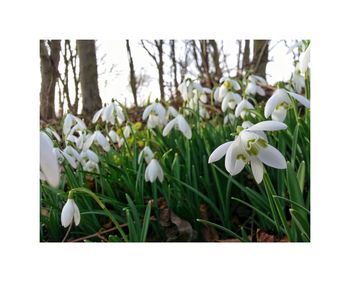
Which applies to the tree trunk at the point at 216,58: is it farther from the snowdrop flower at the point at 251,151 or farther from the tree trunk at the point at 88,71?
the snowdrop flower at the point at 251,151

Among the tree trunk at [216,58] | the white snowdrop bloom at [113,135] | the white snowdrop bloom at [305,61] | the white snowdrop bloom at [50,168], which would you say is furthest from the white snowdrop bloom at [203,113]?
the white snowdrop bloom at [50,168]

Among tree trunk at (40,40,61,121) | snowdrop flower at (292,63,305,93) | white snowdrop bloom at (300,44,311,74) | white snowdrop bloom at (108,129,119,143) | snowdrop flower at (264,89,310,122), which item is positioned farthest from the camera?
white snowdrop bloom at (108,129,119,143)

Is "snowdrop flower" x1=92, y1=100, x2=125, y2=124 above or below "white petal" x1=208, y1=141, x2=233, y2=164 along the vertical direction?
above

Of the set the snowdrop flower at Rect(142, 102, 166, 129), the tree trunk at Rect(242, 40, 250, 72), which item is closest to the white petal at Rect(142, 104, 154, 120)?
the snowdrop flower at Rect(142, 102, 166, 129)

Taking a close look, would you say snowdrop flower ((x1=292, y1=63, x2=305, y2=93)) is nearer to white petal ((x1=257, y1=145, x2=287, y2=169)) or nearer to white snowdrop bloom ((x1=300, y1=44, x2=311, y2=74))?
white snowdrop bloom ((x1=300, y1=44, x2=311, y2=74))

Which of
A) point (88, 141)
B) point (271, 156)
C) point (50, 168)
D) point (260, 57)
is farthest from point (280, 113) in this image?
point (50, 168)

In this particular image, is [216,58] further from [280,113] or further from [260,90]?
[280,113]
